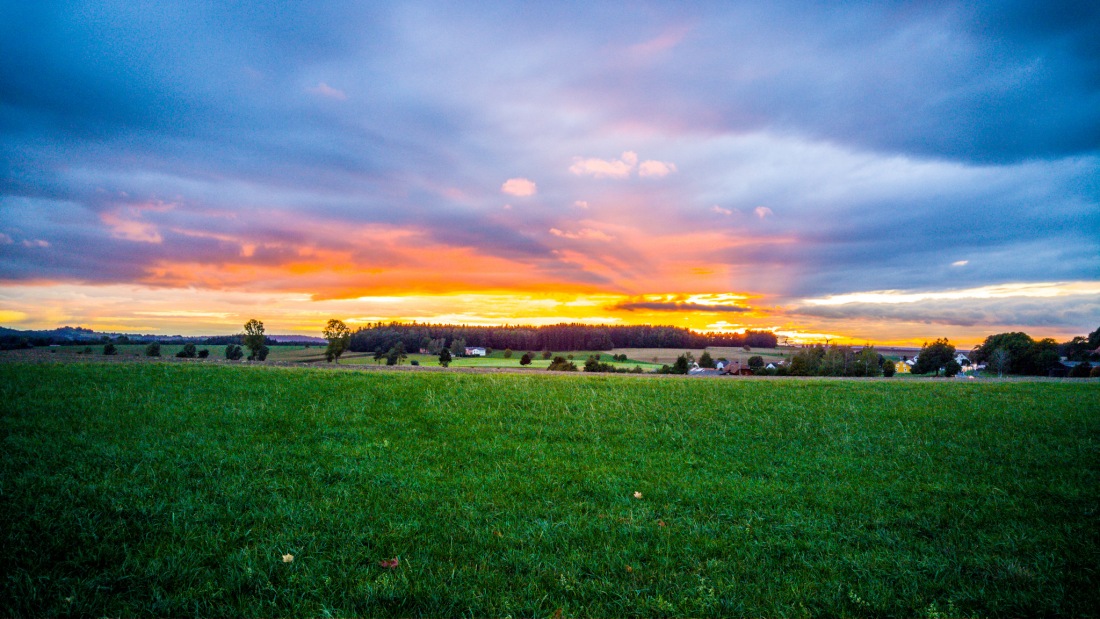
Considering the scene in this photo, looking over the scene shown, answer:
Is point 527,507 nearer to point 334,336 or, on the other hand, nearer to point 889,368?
point 334,336

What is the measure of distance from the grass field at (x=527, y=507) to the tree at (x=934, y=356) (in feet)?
192

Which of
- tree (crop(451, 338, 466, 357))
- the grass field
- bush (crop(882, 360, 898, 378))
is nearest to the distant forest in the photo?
tree (crop(451, 338, 466, 357))

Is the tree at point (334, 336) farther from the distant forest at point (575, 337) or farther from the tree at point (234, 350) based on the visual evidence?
the distant forest at point (575, 337)

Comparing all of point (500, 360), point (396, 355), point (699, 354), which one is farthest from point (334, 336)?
point (699, 354)

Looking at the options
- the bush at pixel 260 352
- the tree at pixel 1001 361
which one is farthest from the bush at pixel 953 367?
the bush at pixel 260 352

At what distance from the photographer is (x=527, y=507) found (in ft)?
24.3

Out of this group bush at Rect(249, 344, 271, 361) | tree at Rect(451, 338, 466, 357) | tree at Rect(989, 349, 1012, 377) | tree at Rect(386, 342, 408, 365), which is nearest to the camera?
bush at Rect(249, 344, 271, 361)

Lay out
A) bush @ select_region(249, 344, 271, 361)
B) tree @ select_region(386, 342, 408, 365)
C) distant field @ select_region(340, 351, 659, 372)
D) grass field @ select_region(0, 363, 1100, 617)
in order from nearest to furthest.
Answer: grass field @ select_region(0, 363, 1100, 617) < bush @ select_region(249, 344, 271, 361) < tree @ select_region(386, 342, 408, 365) < distant field @ select_region(340, 351, 659, 372)

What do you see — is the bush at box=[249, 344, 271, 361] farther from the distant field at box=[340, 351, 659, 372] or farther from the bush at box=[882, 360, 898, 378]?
the bush at box=[882, 360, 898, 378]

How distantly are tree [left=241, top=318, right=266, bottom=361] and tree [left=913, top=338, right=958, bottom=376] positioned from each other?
78.5 meters

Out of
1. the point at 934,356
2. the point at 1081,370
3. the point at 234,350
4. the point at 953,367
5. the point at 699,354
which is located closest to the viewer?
the point at 234,350

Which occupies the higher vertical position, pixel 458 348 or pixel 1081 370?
pixel 458 348

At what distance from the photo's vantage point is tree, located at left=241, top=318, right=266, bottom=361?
1841 inches

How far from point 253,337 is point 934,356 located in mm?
80628
